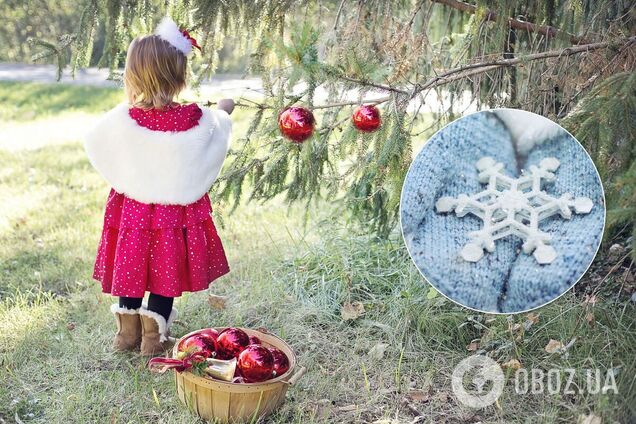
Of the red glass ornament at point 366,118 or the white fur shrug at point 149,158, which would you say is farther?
the white fur shrug at point 149,158

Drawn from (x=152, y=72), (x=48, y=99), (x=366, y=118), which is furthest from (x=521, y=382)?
(x=48, y=99)

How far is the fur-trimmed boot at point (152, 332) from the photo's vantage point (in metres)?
2.97

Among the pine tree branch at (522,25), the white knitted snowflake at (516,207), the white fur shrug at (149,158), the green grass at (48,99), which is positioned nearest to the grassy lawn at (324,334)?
the white fur shrug at (149,158)

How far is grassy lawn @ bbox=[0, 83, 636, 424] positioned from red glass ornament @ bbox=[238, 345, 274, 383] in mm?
222

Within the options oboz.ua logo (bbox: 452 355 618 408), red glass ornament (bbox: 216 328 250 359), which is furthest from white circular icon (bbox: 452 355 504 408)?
red glass ornament (bbox: 216 328 250 359)

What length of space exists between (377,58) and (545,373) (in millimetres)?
1529

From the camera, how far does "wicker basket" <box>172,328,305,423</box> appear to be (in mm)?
2408

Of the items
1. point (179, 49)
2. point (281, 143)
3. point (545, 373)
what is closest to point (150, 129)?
point (179, 49)

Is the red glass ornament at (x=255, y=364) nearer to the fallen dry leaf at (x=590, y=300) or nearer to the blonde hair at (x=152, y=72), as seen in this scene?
the blonde hair at (x=152, y=72)

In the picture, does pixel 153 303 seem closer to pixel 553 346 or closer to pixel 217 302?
pixel 217 302

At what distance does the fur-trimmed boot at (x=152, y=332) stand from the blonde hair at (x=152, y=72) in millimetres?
855

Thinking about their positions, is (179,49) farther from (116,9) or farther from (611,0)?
(611,0)

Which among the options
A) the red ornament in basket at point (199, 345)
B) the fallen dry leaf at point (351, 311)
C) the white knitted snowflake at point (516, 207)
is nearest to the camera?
the white knitted snowflake at point (516, 207)

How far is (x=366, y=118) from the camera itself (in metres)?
2.32
